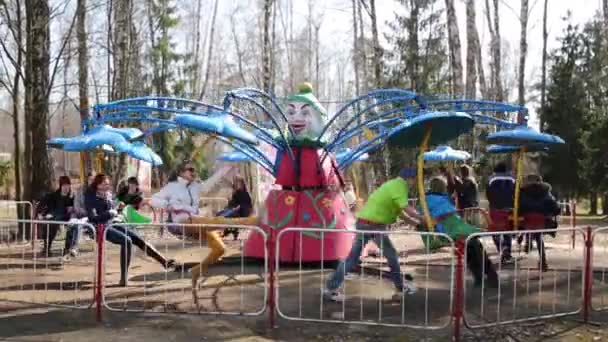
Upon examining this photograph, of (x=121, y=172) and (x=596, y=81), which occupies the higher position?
(x=596, y=81)

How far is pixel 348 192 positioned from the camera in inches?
624

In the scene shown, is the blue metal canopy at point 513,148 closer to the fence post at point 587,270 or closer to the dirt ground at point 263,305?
the dirt ground at point 263,305

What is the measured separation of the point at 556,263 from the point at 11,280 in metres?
8.57

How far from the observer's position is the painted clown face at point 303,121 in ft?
37.3

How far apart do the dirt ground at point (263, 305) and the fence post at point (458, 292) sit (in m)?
0.14

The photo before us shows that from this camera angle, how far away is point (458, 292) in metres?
6.65

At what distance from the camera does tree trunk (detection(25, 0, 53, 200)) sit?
15812mm

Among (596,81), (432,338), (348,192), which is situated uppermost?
(596,81)

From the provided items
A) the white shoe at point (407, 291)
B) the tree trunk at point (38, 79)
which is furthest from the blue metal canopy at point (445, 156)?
the white shoe at point (407, 291)

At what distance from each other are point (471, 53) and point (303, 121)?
9991mm

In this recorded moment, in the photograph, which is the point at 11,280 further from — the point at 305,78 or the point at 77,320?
the point at 305,78

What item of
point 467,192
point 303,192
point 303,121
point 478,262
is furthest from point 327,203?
point 467,192

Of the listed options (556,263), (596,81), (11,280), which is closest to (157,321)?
(11,280)

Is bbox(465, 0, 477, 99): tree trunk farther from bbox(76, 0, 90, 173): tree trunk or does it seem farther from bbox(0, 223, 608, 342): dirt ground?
bbox(76, 0, 90, 173): tree trunk
